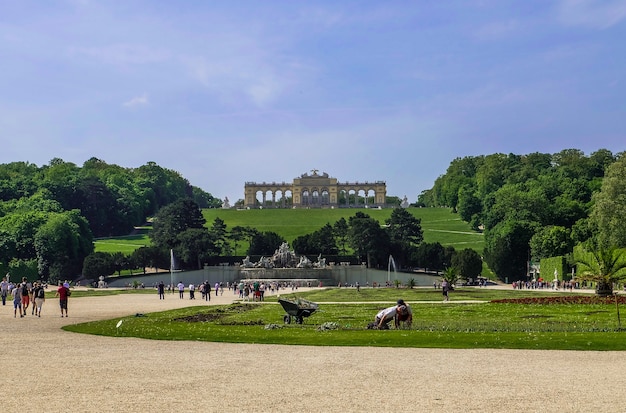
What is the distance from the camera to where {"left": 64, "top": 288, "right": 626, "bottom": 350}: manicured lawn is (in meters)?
18.0

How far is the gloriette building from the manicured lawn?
14523 cm

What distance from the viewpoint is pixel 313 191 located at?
178 metres

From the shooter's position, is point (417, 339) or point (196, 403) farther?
point (417, 339)

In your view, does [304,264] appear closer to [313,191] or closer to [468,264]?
[468,264]

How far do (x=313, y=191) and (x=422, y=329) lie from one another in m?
158

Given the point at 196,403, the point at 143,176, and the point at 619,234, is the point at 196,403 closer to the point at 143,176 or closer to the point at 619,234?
the point at 619,234

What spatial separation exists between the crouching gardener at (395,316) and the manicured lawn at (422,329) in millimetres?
403

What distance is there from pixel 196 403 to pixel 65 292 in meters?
18.6

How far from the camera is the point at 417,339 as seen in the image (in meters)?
18.5

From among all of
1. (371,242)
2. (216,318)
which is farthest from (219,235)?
(216,318)

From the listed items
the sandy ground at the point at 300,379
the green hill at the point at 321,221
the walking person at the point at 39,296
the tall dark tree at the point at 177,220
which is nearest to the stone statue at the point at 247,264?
the tall dark tree at the point at 177,220

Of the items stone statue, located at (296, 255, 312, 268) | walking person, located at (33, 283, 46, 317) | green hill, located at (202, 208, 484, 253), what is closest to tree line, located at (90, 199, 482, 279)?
stone statue, located at (296, 255, 312, 268)

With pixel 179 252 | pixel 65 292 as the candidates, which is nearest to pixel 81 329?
pixel 65 292

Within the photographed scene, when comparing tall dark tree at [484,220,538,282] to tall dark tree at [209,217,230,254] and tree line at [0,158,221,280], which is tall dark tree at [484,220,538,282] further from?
tree line at [0,158,221,280]
